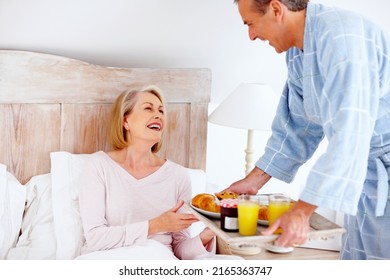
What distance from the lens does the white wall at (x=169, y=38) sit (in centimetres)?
182

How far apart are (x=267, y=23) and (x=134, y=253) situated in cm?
68

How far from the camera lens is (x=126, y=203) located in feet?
5.46

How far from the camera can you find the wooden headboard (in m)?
1.78

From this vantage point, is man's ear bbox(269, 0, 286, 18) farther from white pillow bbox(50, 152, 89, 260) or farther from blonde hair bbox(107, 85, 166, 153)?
white pillow bbox(50, 152, 89, 260)

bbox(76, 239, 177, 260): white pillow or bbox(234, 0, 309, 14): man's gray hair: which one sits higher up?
bbox(234, 0, 309, 14): man's gray hair

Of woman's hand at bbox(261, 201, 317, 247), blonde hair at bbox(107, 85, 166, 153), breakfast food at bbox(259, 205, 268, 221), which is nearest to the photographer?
woman's hand at bbox(261, 201, 317, 247)

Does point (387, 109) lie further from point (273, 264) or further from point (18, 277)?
point (18, 277)

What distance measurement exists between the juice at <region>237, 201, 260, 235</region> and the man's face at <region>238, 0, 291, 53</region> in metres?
0.34

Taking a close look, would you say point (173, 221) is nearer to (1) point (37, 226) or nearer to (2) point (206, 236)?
(2) point (206, 236)

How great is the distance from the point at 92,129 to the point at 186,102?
320 mm

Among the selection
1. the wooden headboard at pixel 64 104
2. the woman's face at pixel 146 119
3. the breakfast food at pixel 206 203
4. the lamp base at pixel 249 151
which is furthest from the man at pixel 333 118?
the wooden headboard at pixel 64 104

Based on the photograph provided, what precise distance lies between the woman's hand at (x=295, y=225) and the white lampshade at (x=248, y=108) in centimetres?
83

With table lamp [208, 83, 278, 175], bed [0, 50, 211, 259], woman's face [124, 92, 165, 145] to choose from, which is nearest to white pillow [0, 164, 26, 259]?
bed [0, 50, 211, 259]

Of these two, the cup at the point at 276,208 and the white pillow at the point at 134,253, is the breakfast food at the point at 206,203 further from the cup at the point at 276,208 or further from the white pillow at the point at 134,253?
the white pillow at the point at 134,253
